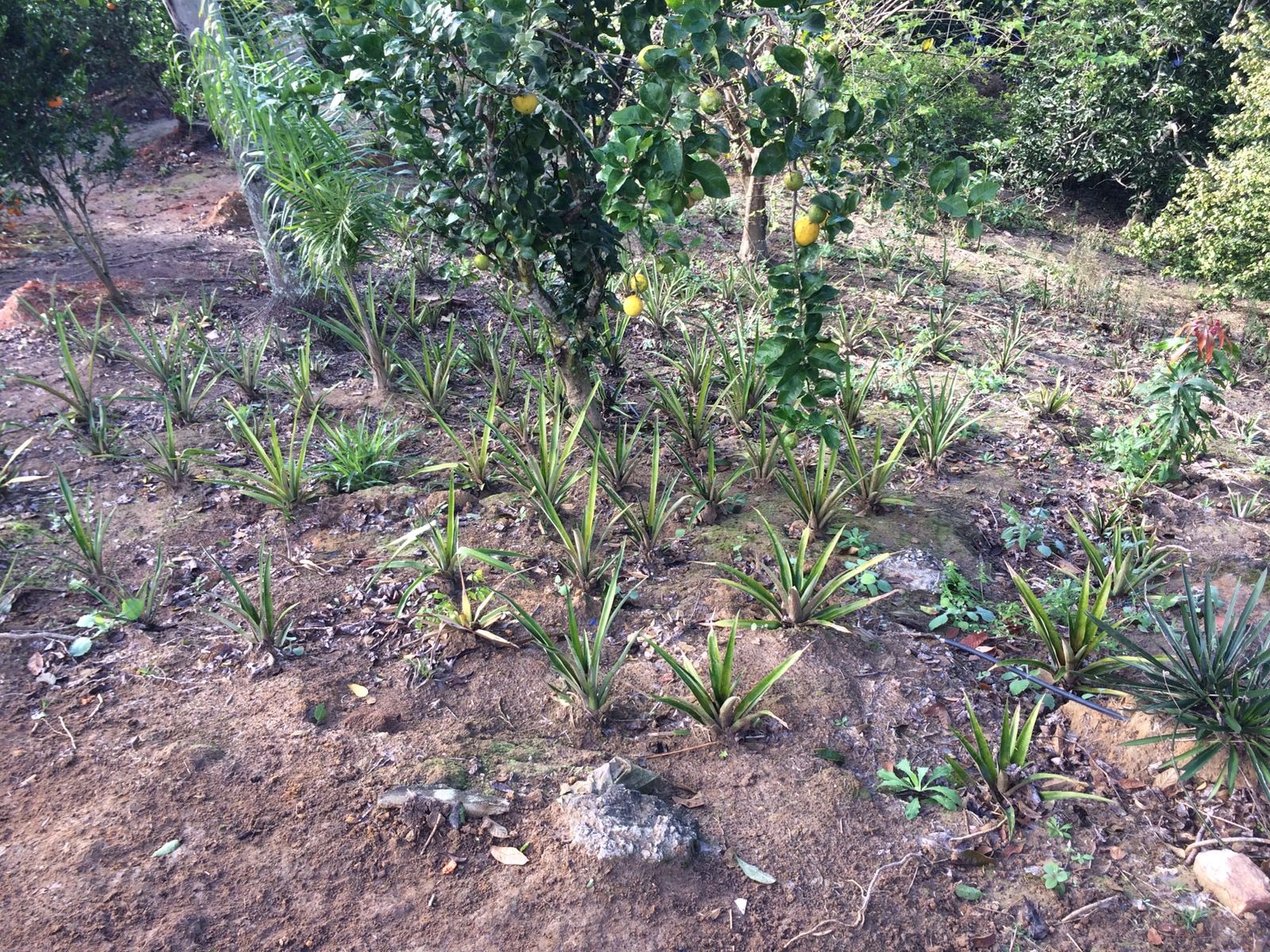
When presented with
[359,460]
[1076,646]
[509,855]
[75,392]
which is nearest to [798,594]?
[1076,646]

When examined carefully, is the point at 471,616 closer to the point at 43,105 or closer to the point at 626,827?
the point at 626,827

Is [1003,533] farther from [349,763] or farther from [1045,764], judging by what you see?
[349,763]

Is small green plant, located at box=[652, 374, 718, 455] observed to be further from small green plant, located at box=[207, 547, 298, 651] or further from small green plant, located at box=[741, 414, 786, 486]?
small green plant, located at box=[207, 547, 298, 651]

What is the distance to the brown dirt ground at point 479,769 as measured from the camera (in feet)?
5.97

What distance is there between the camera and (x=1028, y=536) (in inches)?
127

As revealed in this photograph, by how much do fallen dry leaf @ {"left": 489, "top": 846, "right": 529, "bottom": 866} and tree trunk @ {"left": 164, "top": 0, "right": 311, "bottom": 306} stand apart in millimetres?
3630

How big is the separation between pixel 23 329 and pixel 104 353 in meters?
0.70

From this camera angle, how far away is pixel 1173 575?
10.1 feet

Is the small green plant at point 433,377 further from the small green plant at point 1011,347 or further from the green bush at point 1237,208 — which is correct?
the green bush at point 1237,208

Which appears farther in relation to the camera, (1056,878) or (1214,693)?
(1214,693)

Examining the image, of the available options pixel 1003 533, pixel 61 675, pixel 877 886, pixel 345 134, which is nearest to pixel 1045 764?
pixel 877 886

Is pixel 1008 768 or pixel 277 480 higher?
pixel 277 480

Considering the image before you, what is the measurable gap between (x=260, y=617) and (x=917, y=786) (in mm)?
2094

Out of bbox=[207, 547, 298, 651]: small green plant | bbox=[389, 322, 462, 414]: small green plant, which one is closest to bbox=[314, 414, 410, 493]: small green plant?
bbox=[389, 322, 462, 414]: small green plant
